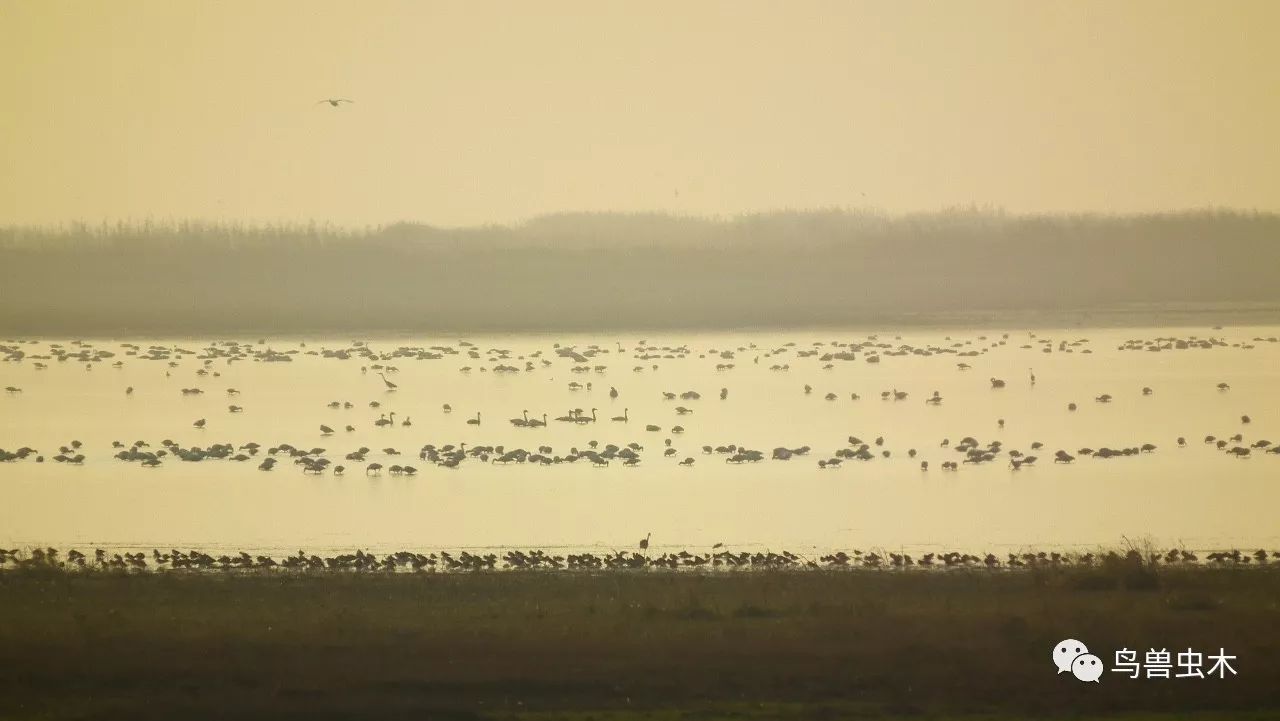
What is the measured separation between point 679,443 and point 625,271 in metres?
0.90

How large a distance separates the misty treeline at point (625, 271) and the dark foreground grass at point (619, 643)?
137 cm

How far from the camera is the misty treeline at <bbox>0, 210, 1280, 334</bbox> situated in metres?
5.79

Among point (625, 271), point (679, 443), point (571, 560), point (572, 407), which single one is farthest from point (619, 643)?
point (625, 271)

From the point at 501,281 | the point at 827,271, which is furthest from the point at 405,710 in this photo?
the point at 827,271

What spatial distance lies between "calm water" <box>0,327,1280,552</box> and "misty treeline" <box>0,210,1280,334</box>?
6.1 inches

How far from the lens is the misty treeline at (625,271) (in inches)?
228

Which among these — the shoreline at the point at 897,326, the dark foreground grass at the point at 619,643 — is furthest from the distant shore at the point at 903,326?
the dark foreground grass at the point at 619,643

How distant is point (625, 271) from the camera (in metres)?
5.99

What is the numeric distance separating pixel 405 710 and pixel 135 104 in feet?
10.1

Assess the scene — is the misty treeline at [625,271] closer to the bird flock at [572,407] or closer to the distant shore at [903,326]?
the distant shore at [903,326]

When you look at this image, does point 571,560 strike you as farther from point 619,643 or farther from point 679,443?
point 679,443

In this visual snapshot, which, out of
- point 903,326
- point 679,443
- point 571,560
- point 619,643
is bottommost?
point 619,643

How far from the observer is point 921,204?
19.2 feet

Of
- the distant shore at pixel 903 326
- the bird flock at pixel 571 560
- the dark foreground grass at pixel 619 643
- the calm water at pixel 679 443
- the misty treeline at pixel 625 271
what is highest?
the misty treeline at pixel 625 271
